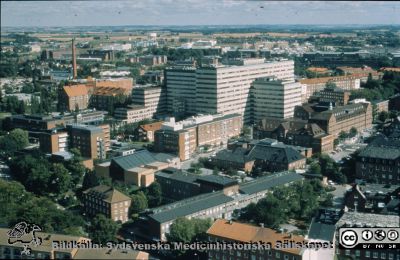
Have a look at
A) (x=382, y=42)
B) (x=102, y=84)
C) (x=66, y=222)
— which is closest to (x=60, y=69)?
(x=102, y=84)

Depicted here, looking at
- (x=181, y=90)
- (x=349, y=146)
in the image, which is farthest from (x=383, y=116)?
(x=181, y=90)

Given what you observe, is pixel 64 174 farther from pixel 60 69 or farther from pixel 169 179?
pixel 60 69

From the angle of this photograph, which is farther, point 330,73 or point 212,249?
point 330,73

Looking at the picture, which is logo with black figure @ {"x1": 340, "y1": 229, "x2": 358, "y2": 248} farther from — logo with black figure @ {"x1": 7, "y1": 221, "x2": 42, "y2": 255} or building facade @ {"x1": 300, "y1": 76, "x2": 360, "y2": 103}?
building facade @ {"x1": 300, "y1": 76, "x2": 360, "y2": 103}

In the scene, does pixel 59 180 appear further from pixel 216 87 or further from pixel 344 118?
pixel 344 118

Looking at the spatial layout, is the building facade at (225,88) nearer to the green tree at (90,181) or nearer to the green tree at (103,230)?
the green tree at (90,181)

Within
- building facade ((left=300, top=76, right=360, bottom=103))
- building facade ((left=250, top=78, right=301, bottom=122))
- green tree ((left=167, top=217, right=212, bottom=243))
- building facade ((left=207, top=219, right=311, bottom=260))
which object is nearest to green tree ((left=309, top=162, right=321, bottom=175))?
green tree ((left=167, top=217, right=212, bottom=243))
